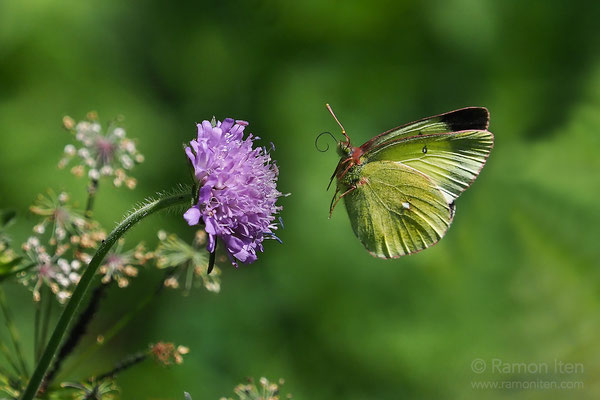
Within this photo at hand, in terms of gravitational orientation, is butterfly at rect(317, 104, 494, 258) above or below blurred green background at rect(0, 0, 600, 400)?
below

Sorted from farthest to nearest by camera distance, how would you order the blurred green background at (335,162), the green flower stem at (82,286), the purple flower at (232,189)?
the blurred green background at (335,162), the purple flower at (232,189), the green flower stem at (82,286)

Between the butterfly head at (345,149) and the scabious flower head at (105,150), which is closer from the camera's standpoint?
the scabious flower head at (105,150)

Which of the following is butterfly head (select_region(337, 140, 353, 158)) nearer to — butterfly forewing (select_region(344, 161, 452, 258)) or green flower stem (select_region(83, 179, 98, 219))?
butterfly forewing (select_region(344, 161, 452, 258))

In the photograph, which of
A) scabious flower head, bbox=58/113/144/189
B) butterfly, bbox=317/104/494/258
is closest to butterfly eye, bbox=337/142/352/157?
butterfly, bbox=317/104/494/258

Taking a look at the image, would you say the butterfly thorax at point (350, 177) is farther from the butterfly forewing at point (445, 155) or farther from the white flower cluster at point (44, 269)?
the white flower cluster at point (44, 269)

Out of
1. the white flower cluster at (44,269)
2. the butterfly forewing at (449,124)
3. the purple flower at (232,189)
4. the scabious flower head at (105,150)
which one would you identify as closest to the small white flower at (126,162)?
the scabious flower head at (105,150)

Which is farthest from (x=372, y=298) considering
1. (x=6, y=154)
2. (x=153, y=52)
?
(x=6, y=154)
